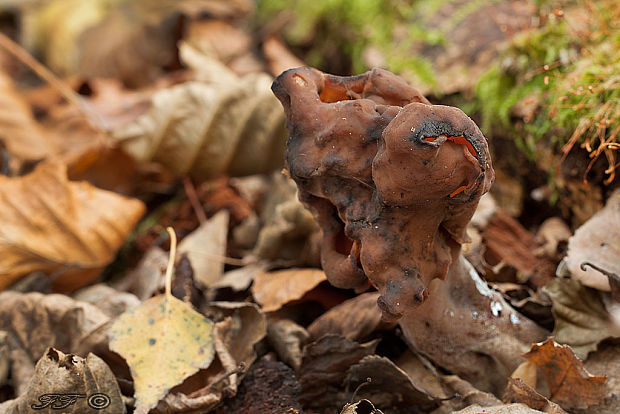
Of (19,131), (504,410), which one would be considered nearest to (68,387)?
(504,410)

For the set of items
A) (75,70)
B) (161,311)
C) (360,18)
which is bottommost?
(75,70)

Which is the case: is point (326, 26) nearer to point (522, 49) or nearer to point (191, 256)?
point (522, 49)

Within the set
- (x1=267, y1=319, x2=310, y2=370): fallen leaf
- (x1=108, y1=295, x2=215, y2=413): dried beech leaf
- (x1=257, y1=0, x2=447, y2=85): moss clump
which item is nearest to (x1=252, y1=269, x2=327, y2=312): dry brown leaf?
(x1=267, y1=319, x2=310, y2=370): fallen leaf

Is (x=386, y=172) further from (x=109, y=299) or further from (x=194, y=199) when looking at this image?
(x=194, y=199)

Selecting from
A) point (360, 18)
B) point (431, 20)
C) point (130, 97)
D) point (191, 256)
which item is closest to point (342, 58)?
point (360, 18)

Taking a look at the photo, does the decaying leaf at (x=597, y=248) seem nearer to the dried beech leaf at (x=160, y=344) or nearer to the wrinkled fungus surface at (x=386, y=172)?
the wrinkled fungus surface at (x=386, y=172)

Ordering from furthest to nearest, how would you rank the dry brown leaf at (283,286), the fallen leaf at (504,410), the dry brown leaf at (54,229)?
the dry brown leaf at (54,229) → the dry brown leaf at (283,286) → the fallen leaf at (504,410)

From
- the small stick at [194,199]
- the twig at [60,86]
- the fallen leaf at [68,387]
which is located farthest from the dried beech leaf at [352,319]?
the twig at [60,86]
